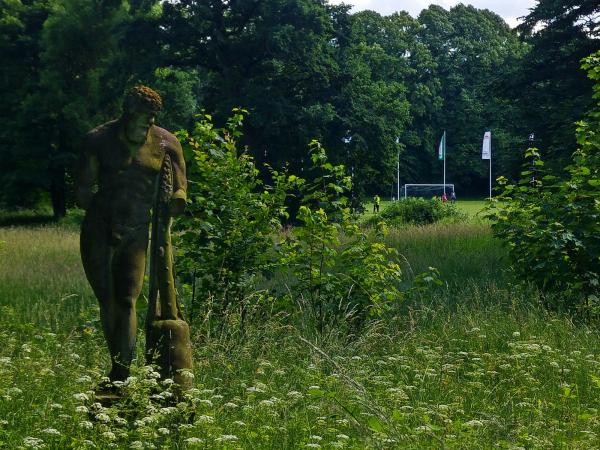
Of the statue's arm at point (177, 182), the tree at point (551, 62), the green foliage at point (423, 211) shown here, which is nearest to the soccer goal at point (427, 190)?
the green foliage at point (423, 211)

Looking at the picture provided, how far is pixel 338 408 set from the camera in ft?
18.8

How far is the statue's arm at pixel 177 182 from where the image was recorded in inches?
239

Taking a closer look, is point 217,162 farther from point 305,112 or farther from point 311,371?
point 305,112

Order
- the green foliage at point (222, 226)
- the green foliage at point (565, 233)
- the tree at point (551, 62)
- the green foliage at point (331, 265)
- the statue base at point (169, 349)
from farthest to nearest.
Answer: the tree at point (551, 62), the green foliage at point (565, 233), the green foliage at point (331, 265), the green foliage at point (222, 226), the statue base at point (169, 349)

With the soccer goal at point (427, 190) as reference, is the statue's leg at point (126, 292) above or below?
above

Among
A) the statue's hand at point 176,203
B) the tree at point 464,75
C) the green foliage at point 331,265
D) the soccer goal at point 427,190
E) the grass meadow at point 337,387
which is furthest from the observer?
the tree at point 464,75

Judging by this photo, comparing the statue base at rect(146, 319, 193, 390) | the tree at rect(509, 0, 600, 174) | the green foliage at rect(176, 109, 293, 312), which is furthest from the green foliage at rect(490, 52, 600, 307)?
the tree at rect(509, 0, 600, 174)

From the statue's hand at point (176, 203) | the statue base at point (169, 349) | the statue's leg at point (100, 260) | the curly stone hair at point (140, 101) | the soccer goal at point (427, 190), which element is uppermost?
the curly stone hair at point (140, 101)

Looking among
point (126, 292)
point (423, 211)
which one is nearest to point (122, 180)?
point (126, 292)

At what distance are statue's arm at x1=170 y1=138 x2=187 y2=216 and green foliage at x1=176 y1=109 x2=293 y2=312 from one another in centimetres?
259

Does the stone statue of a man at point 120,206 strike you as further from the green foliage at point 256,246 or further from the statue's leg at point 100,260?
the green foliage at point 256,246

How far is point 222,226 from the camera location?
9.04 metres

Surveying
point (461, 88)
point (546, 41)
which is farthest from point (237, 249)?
point (461, 88)

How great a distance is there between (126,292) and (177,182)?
0.85 meters
